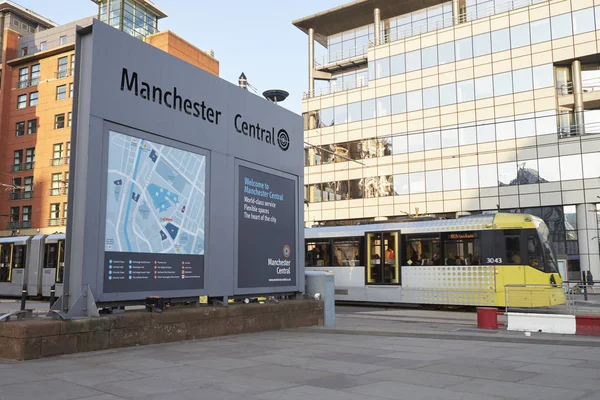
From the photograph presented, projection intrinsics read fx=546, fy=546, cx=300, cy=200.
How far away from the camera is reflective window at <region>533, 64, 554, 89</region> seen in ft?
140

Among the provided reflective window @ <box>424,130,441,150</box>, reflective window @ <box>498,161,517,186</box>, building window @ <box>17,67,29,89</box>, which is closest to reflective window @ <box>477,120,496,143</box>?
reflective window @ <box>498,161,517,186</box>

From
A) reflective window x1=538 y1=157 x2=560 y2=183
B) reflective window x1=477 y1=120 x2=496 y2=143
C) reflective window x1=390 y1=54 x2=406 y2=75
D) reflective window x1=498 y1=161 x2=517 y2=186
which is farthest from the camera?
reflective window x1=390 y1=54 x2=406 y2=75

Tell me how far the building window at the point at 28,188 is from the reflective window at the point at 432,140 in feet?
143

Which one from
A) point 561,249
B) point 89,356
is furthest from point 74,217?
point 561,249

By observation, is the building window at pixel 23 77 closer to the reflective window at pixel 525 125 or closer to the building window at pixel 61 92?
the building window at pixel 61 92

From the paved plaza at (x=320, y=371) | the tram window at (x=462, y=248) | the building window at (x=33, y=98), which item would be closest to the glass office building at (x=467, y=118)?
the tram window at (x=462, y=248)

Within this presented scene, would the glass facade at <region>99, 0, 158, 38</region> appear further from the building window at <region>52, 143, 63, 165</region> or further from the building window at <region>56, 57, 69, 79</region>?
the building window at <region>52, 143, 63, 165</region>

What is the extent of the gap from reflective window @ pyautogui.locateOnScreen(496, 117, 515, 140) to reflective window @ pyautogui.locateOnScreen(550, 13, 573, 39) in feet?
23.8

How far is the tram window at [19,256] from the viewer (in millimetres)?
27906

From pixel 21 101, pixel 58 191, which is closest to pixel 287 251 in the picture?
pixel 58 191

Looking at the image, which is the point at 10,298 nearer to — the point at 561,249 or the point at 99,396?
the point at 99,396

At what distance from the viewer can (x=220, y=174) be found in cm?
1198

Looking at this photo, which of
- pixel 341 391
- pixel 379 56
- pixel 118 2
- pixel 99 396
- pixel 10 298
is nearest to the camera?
pixel 99 396

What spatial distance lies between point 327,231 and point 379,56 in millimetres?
32609
